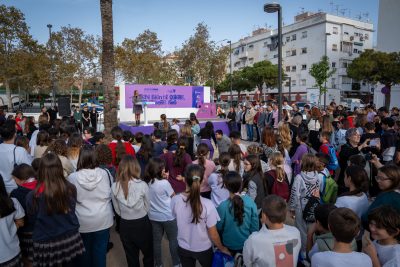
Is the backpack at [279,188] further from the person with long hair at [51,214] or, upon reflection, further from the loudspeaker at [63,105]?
the loudspeaker at [63,105]

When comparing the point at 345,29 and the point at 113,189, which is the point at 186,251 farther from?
the point at 345,29

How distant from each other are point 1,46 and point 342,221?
3099cm

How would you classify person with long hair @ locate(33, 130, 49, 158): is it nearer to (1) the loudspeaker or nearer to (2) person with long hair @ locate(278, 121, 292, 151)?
(2) person with long hair @ locate(278, 121, 292, 151)

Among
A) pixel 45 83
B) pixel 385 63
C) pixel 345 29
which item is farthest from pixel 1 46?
pixel 345 29

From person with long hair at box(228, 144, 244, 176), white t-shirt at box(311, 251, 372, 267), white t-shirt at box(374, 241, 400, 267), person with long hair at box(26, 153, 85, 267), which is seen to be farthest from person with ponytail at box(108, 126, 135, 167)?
white t-shirt at box(374, 241, 400, 267)

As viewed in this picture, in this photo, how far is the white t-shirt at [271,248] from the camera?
7.53 ft

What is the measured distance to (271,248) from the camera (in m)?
2.30

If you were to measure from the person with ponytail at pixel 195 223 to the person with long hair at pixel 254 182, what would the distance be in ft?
3.40

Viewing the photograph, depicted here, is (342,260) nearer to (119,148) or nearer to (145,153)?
(145,153)

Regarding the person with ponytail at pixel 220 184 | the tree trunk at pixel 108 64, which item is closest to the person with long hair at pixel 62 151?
the person with ponytail at pixel 220 184

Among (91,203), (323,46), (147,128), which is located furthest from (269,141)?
(323,46)

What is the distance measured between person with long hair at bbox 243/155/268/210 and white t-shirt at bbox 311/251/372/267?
1652mm

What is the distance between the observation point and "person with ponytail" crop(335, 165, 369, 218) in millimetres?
3082

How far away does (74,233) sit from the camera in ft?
9.71
